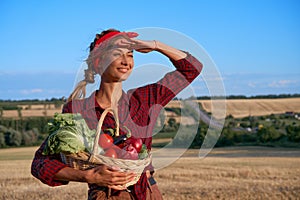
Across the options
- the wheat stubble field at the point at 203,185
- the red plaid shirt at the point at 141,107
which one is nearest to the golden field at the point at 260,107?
the wheat stubble field at the point at 203,185

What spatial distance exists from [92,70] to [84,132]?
0.37m

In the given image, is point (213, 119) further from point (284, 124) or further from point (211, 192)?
point (284, 124)

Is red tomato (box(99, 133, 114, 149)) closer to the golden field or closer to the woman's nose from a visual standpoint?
the woman's nose

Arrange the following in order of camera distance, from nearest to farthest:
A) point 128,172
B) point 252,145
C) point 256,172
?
1. point 128,172
2. point 256,172
3. point 252,145

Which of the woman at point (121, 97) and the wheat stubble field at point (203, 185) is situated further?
the wheat stubble field at point (203, 185)

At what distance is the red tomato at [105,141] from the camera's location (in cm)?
297

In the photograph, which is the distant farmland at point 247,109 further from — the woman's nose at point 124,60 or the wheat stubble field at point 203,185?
the woman's nose at point 124,60

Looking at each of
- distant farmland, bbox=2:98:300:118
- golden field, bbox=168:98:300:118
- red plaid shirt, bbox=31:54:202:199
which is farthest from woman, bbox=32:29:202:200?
distant farmland, bbox=2:98:300:118

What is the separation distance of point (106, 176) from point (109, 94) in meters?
0.54

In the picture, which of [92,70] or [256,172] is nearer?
[92,70]

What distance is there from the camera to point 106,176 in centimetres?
283

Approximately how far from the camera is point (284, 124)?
40.4 m

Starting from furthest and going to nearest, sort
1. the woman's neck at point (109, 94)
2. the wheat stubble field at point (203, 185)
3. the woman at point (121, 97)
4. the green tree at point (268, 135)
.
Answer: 1. the green tree at point (268, 135)
2. the wheat stubble field at point (203, 185)
3. the woman's neck at point (109, 94)
4. the woman at point (121, 97)

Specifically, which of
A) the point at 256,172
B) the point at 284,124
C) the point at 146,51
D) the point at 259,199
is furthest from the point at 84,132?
the point at 284,124
